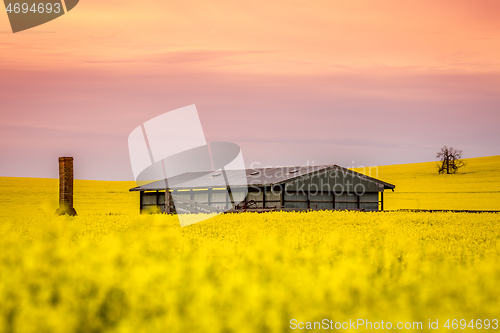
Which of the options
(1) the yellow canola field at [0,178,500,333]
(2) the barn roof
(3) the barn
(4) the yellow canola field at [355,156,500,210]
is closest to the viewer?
(1) the yellow canola field at [0,178,500,333]

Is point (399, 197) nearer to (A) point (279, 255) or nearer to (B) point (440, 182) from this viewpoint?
(B) point (440, 182)

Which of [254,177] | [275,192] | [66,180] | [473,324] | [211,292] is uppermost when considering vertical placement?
[254,177]

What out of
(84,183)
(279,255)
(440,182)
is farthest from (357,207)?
(84,183)

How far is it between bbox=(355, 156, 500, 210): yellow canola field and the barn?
15.0 meters

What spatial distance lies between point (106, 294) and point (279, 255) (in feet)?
6.37

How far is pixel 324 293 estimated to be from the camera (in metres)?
4.38

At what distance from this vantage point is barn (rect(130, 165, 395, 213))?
32.7 m

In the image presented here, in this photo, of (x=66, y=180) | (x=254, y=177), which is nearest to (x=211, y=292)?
(x=66, y=180)

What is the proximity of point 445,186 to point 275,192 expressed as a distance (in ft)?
141

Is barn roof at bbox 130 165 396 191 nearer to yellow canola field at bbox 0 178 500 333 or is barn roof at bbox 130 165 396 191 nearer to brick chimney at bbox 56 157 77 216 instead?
brick chimney at bbox 56 157 77 216

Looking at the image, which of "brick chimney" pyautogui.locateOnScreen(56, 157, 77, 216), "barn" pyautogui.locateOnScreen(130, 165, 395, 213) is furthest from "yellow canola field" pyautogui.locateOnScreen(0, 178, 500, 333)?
"barn" pyautogui.locateOnScreen(130, 165, 395, 213)

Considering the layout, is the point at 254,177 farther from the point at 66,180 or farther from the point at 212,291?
the point at 212,291

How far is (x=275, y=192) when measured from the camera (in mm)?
32938

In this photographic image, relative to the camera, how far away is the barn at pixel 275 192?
107ft
